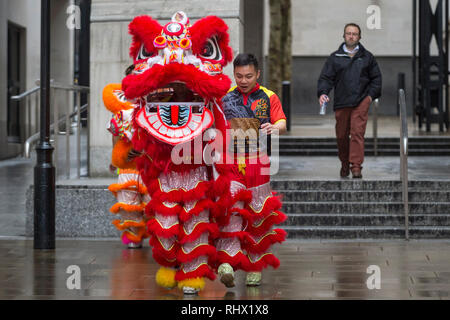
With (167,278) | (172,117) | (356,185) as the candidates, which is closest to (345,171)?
(356,185)

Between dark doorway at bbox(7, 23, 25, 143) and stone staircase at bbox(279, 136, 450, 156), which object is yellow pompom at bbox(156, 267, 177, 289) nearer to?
stone staircase at bbox(279, 136, 450, 156)

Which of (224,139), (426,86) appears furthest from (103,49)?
(426,86)

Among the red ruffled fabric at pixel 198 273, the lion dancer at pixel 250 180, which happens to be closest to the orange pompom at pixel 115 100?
the lion dancer at pixel 250 180

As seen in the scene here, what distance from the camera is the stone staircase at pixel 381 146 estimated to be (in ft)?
53.7

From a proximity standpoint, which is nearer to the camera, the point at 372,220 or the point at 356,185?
the point at 372,220

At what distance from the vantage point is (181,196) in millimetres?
6859

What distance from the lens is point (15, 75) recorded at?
21000 mm

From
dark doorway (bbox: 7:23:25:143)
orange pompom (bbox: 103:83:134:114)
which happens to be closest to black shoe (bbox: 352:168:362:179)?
orange pompom (bbox: 103:83:134:114)

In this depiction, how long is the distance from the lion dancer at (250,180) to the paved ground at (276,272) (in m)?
0.31

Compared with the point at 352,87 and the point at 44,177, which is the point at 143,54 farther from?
the point at 352,87

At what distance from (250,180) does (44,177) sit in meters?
2.89

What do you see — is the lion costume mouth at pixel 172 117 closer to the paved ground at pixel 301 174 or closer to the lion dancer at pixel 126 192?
the lion dancer at pixel 126 192

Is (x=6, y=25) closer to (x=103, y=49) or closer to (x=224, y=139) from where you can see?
(x=103, y=49)

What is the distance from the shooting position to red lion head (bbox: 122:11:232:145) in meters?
6.74
